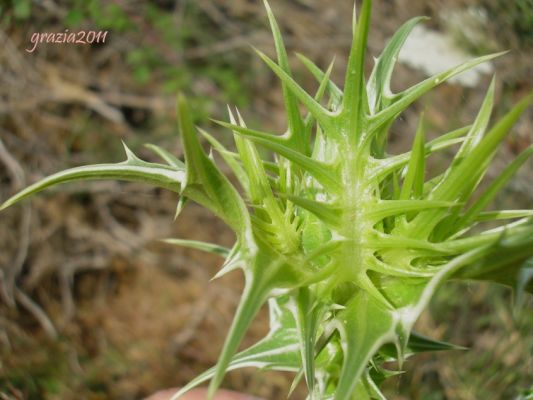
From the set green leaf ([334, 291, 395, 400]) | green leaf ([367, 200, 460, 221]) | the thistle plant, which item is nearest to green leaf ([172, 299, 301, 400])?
the thistle plant

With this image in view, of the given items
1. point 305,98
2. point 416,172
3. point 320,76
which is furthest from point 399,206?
point 320,76

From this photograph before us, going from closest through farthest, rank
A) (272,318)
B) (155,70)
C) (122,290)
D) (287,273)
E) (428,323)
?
(287,273) → (272,318) → (428,323) → (122,290) → (155,70)

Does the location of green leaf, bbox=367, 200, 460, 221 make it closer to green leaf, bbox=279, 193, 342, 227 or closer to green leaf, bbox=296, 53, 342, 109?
green leaf, bbox=279, 193, 342, 227

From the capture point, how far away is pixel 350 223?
669 mm

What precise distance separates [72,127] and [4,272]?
2.60 feet

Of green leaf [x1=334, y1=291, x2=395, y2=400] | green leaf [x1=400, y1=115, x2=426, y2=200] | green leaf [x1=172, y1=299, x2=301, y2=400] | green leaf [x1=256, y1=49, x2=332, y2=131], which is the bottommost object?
green leaf [x1=172, y1=299, x2=301, y2=400]

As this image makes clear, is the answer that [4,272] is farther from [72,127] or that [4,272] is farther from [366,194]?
[366,194]

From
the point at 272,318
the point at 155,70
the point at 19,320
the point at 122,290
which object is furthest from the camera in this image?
the point at 155,70

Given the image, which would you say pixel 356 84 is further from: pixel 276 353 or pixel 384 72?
pixel 276 353

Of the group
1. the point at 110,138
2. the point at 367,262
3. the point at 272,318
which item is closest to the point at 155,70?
the point at 110,138

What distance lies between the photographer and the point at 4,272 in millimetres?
2490

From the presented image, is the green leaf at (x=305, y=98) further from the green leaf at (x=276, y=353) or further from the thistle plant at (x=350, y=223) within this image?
the green leaf at (x=276, y=353)

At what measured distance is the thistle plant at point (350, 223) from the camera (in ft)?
1.89

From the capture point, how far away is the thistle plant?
22.7 inches
